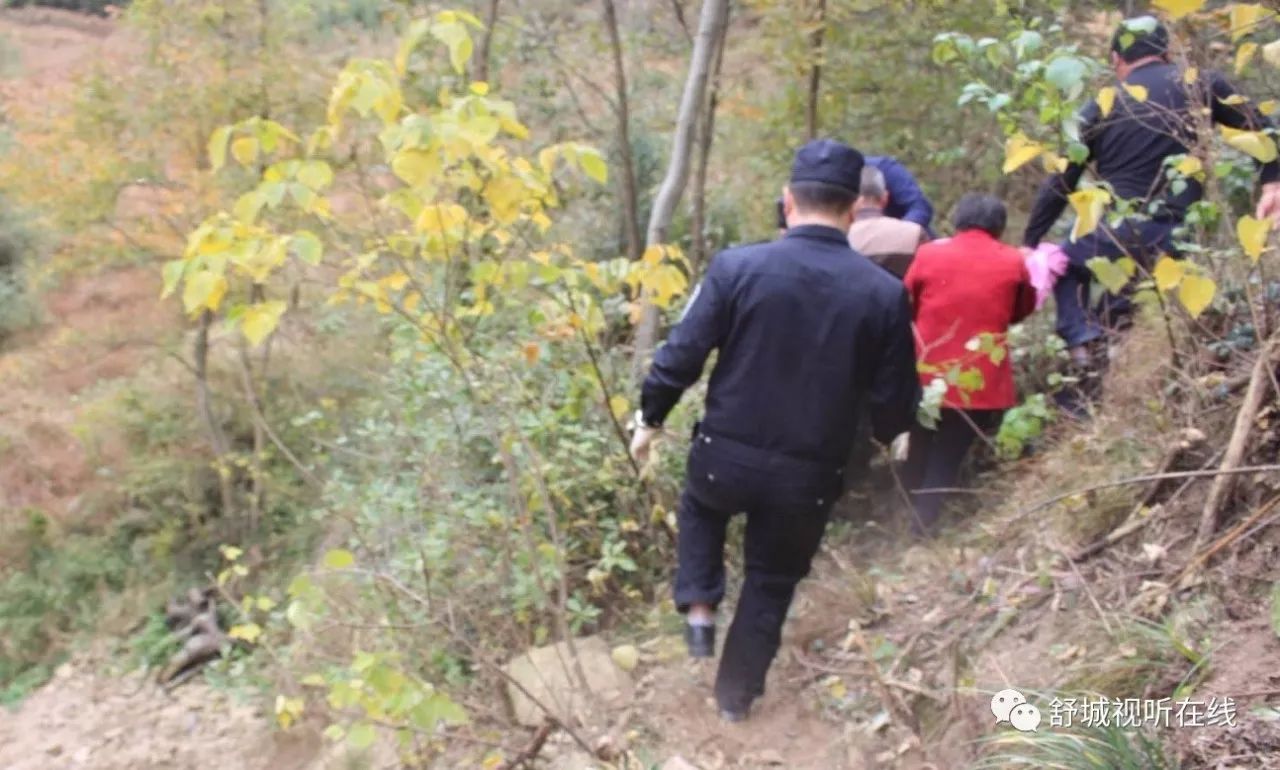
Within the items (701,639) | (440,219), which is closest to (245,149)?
(440,219)

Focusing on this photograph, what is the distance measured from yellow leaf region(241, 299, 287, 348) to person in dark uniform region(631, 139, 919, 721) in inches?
44.5

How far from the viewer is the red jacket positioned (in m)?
4.66

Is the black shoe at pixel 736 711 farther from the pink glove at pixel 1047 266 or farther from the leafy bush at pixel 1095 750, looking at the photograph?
the pink glove at pixel 1047 266

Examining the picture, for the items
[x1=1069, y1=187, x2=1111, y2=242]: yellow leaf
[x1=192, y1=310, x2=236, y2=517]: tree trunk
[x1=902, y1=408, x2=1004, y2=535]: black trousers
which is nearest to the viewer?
[x1=1069, y1=187, x2=1111, y2=242]: yellow leaf

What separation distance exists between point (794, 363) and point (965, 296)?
1.74 meters

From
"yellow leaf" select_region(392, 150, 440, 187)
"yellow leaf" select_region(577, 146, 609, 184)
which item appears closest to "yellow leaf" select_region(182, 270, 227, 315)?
"yellow leaf" select_region(392, 150, 440, 187)

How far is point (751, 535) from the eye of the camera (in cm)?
349

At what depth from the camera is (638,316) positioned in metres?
4.52

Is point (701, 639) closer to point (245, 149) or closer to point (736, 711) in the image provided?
point (736, 711)

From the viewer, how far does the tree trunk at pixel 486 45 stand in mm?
8336

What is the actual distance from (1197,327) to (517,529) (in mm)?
2780

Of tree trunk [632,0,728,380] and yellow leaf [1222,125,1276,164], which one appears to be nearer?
yellow leaf [1222,125,1276,164]

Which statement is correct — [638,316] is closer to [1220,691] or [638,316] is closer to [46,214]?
[1220,691]

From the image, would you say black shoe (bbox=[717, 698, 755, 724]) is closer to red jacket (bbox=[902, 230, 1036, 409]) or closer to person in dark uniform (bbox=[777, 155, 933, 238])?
red jacket (bbox=[902, 230, 1036, 409])
